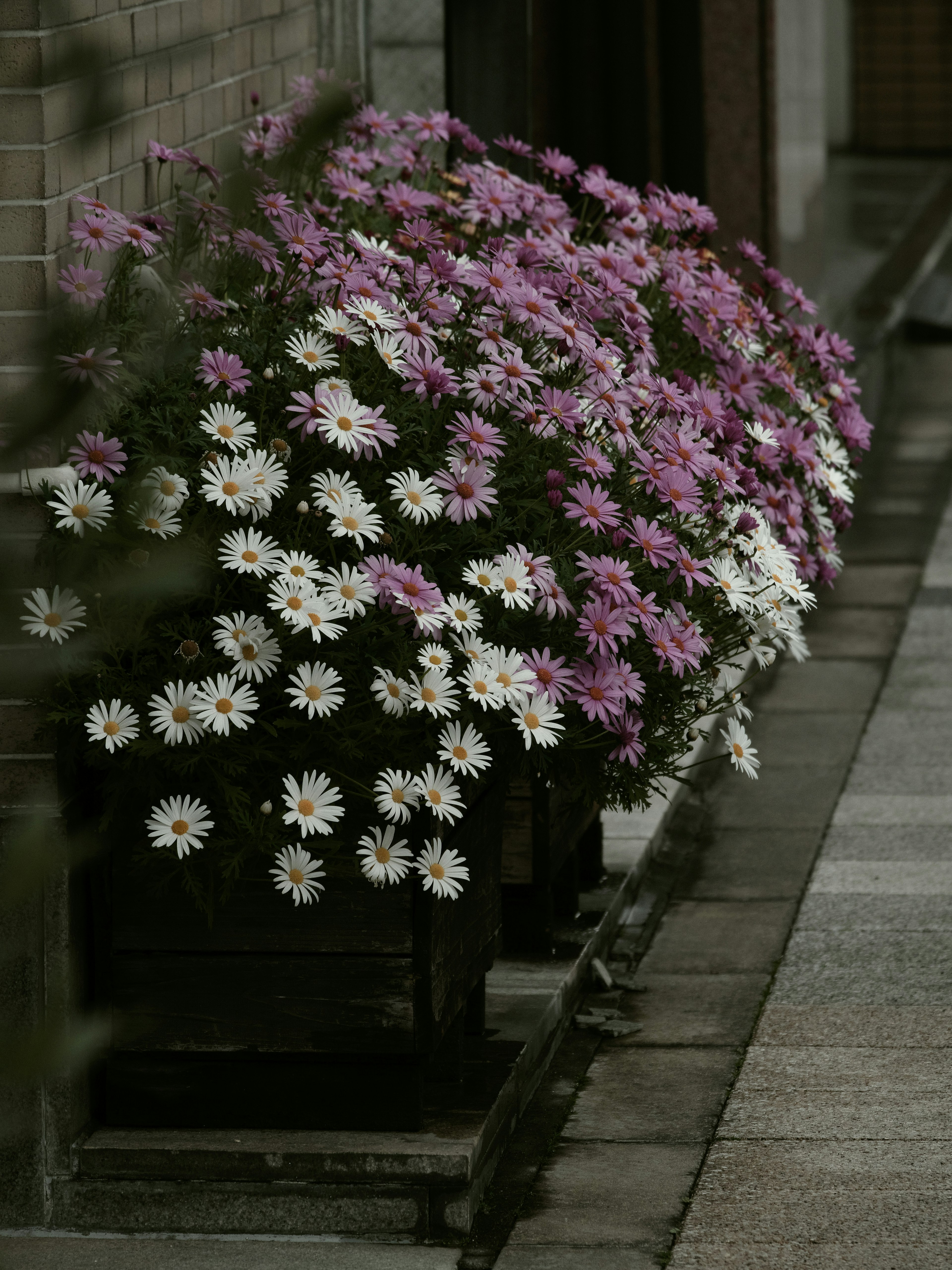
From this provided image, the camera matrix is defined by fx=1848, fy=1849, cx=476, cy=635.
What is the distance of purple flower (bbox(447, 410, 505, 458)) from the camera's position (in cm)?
298

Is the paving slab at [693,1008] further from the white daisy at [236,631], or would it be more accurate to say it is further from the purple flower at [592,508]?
the white daisy at [236,631]

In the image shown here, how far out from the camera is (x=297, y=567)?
110 inches

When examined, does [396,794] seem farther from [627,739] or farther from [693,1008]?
[693,1008]

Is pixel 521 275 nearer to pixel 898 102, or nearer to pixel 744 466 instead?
pixel 744 466

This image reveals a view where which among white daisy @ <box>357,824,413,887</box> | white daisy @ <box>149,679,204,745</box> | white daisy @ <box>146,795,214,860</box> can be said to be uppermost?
white daisy @ <box>149,679,204,745</box>

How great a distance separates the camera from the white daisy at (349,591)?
281 centimetres

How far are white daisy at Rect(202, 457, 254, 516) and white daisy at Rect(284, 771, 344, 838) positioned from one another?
0.43m

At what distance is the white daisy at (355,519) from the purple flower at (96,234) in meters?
0.58

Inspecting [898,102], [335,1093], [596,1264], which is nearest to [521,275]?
[335,1093]

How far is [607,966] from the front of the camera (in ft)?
14.8

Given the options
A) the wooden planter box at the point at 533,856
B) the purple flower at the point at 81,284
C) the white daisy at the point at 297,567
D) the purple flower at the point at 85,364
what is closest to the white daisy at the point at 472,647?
the white daisy at the point at 297,567

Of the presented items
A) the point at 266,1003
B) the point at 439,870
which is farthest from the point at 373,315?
the point at 266,1003

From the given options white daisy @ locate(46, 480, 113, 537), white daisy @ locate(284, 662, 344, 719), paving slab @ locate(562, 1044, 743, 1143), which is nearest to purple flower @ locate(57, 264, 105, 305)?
white daisy @ locate(46, 480, 113, 537)

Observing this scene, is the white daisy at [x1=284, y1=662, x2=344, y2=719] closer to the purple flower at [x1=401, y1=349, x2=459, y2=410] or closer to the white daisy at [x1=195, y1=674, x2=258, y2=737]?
the white daisy at [x1=195, y1=674, x2=258, y2=737]
